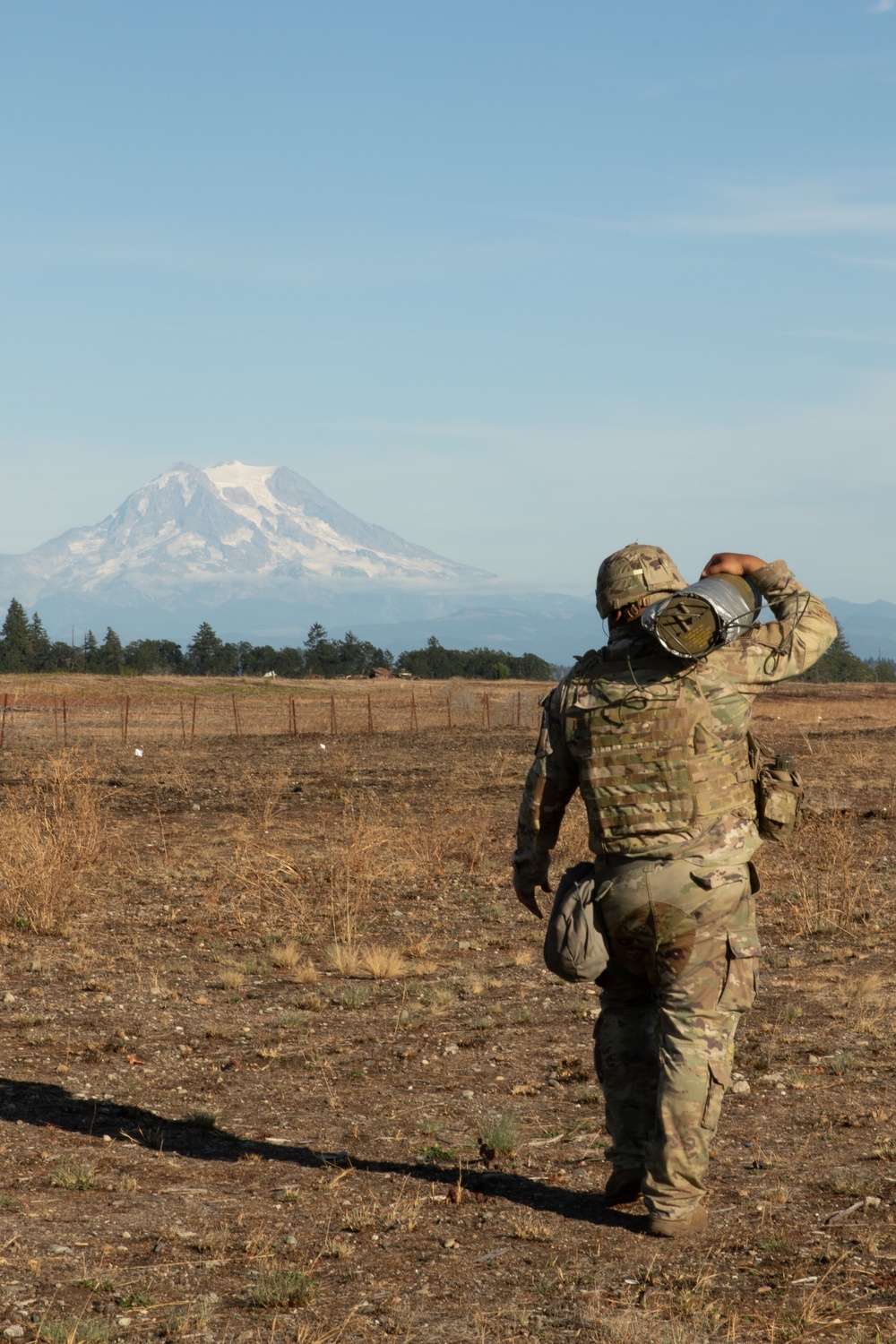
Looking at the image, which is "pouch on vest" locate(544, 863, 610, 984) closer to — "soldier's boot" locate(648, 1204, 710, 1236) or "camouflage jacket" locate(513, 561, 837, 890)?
"camouflage jacket" locate(513, 561, 837, 890)

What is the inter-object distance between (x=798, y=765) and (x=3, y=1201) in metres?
19.5

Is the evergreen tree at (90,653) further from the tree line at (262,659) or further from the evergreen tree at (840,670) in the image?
the evergreen tree at (840,670)

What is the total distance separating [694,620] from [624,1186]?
6.28ft

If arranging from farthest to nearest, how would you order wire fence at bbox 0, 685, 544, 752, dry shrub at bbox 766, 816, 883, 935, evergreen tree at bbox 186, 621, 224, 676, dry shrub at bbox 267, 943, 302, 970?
evergreen tree at bbox 186, 621, 224, 676, wire fence at bbox 0, 685, 544, 752, dry shrub at bbox 766, 816, 883, 935, dry shrub at bbox 267, 943, 302, 970

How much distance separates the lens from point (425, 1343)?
3342mm

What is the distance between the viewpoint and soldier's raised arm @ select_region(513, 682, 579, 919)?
4.26m

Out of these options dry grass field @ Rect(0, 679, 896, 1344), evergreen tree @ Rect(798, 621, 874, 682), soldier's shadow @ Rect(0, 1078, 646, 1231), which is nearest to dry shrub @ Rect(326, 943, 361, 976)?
dry grass field @ Rect(0, 679, 896, 1344)

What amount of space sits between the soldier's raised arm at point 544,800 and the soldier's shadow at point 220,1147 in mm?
1069

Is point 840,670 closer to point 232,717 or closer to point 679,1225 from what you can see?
point 232,717

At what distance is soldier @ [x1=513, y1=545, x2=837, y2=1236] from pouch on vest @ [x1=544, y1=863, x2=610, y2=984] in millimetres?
42

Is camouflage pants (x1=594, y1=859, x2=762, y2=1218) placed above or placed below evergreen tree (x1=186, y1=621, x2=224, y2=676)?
below

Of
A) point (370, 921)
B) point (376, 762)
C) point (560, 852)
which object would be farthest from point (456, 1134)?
point (376, 762)

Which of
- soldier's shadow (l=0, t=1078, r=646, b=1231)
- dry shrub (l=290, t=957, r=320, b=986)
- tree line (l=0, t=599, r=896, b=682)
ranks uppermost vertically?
tree line (l=0, t=599, r=896, b=682)

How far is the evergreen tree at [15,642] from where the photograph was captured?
90875 millimetres
